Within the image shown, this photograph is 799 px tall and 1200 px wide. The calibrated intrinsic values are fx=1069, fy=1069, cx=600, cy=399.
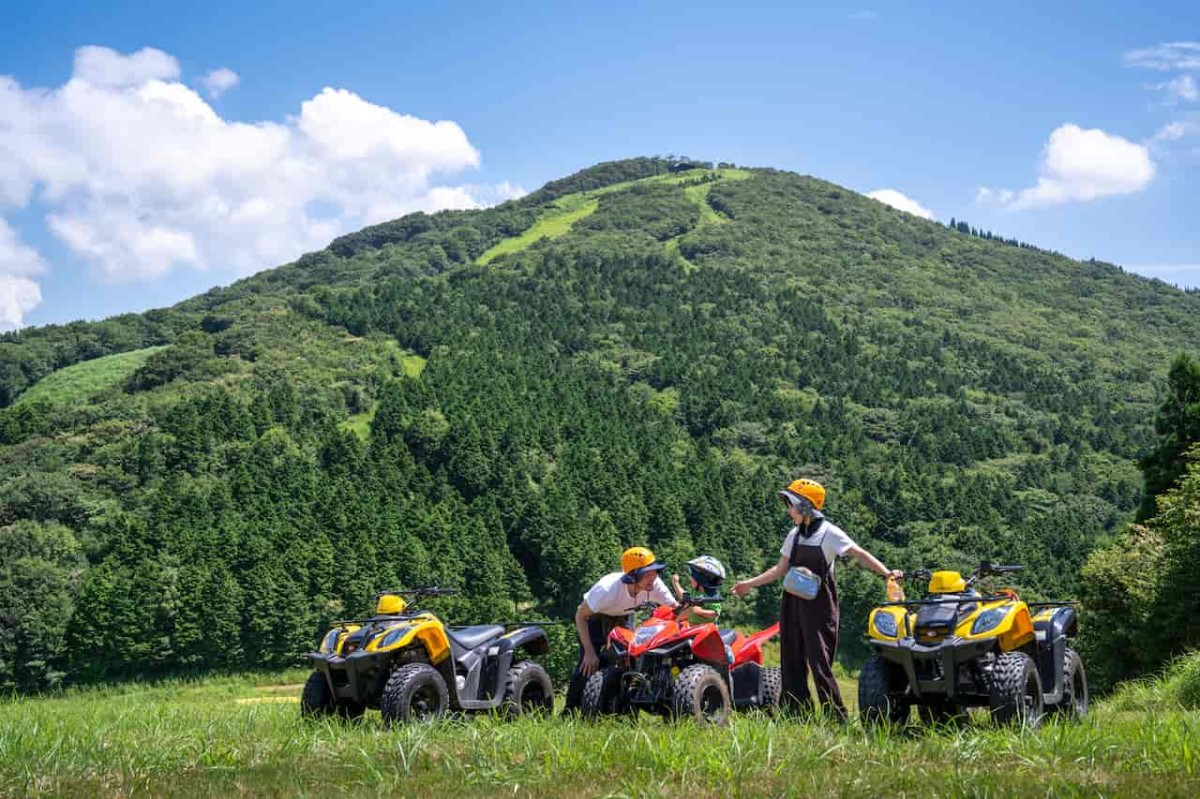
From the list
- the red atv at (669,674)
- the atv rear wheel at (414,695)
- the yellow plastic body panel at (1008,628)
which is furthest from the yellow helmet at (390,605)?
the yellow plastic body panel at (1008,628)

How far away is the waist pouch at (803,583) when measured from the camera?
29.7 feet

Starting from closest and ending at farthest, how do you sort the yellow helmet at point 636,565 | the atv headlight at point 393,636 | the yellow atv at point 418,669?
1. the yellow helmet at point 636,565
2. the yellow atv at point 418,669
3. the atv headlight at point 393,636

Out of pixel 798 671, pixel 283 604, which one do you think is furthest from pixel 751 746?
pixel 283 604

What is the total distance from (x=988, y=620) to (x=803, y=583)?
1521mm

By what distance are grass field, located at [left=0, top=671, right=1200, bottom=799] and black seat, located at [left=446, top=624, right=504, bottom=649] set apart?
126 inches

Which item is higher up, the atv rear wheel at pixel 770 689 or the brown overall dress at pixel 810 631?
→ the brown overall dress at pixel 810 631

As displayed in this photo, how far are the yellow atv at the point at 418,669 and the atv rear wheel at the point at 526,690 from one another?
11 mm

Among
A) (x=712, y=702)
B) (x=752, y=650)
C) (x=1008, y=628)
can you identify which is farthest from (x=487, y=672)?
(x=1008, y=628)

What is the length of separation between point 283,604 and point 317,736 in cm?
5246

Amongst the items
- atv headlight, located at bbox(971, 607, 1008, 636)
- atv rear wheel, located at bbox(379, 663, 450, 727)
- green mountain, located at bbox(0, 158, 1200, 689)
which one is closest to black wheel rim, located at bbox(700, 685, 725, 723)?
atv headlight, located at bbox(971, 607, 1008, 636)

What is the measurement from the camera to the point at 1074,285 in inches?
7421

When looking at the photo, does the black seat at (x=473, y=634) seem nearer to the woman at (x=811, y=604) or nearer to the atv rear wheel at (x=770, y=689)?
the atv rear wheel at (x=770, y=689)

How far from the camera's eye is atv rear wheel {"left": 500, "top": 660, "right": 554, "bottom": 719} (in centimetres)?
1130

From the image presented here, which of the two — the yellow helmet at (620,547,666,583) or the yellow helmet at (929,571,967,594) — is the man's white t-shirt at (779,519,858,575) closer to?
the yellow helmet at (929,571,967,594)
